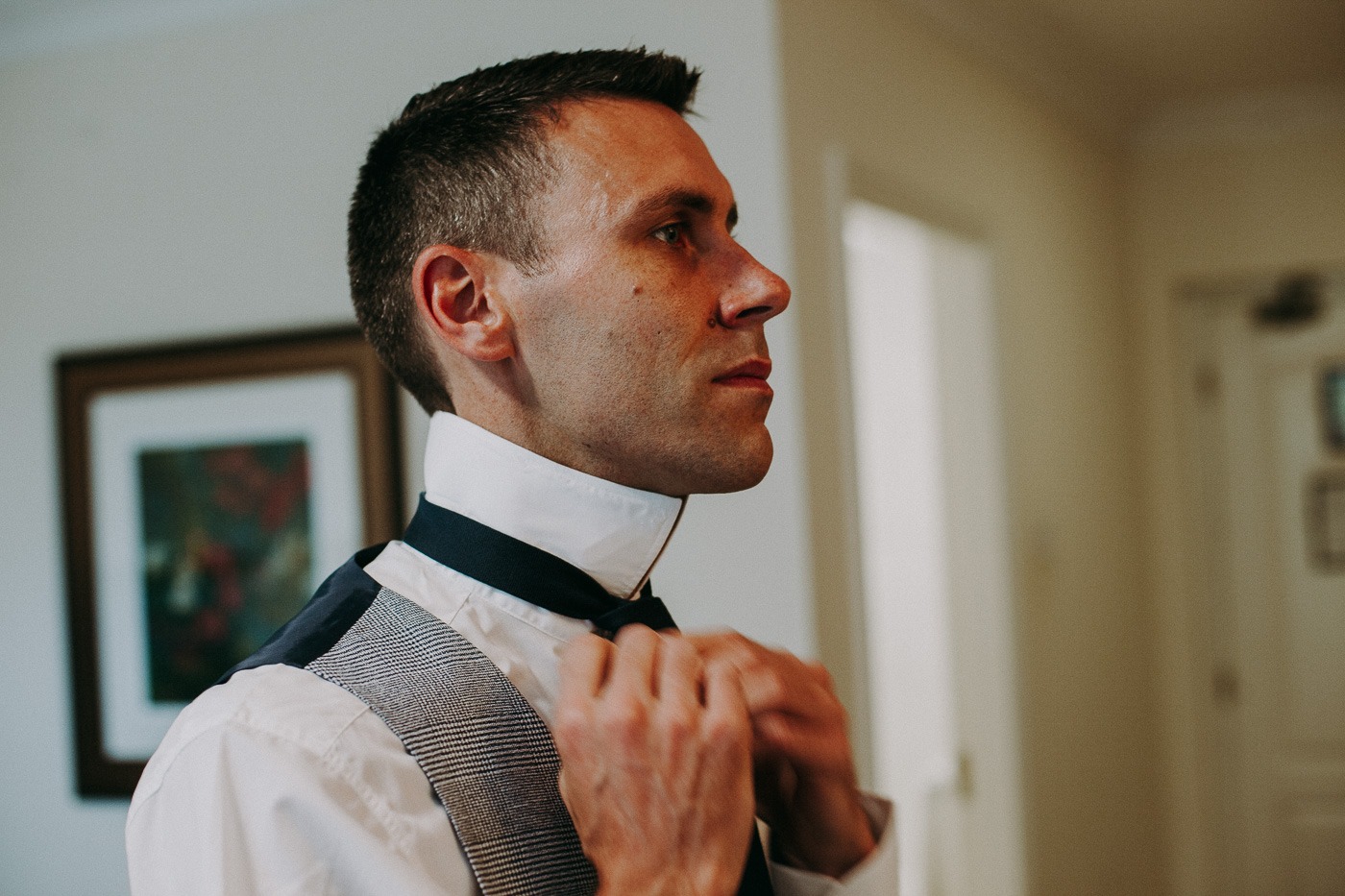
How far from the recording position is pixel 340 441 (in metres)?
2.45

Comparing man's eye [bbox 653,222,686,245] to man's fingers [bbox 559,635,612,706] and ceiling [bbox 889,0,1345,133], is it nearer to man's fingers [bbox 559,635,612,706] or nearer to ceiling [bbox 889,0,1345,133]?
man's fingers [bbox 559,635,612,706]

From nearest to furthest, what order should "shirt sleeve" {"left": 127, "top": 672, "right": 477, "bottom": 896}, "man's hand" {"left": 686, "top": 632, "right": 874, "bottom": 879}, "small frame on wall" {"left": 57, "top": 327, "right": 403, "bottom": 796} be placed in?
"shirt sleeve" {"left": 127, "top": 672, "right": 477, "bottom": 896} → "man's hand" {"left": 686, "top": 632, "right": 874, "bottom": 879} → "small frame on wall" {"left": 57, "top": 327, "right": 403, "bottom": 796}

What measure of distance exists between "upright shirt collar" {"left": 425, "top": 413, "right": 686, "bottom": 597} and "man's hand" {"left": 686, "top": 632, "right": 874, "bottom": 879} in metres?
0.10

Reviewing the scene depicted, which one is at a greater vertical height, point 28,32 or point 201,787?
point 28,32

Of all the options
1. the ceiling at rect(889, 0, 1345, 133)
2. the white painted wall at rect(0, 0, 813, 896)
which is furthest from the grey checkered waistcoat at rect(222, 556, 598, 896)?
the ceiling at rect(889, 0, 1345, 133)

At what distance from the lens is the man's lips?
3.04 ft

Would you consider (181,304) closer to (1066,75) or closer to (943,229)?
(943,229)

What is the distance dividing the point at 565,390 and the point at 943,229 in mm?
2061

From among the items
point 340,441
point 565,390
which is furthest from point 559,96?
point 340,441

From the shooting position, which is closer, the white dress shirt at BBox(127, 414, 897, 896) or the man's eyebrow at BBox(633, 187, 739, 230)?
the white dress shirt at BBox(127, 414, 897, 896)

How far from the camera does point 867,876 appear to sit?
35.6 inches

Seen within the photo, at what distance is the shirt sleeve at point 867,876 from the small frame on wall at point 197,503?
62.3 inches

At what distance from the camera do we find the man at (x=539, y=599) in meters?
0.73

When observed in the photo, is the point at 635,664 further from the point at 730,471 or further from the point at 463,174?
the point at 463,174
